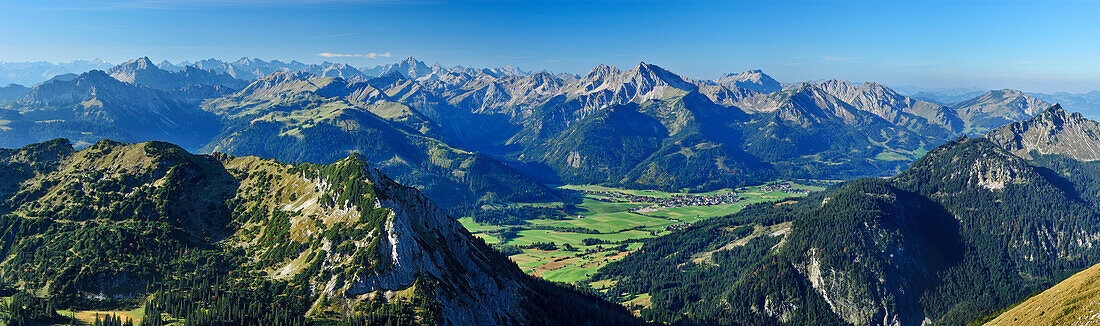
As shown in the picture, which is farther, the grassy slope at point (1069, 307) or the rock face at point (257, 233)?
the rock face at point (257, 233)

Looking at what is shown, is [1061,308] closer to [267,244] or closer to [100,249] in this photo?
[267,244]

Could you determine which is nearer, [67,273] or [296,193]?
[67,273]

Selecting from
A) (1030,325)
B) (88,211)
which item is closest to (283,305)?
(88,211)

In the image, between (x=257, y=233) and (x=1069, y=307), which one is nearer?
(x=1069, y=307)

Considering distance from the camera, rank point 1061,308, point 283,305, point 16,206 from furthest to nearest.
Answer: point 16,206, point 283,305, point 1061,308

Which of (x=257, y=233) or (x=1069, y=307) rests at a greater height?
(x=257, y=233)

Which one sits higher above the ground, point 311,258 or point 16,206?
point 16,206

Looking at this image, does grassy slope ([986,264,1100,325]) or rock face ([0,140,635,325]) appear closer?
grassy slope ([986,264,1100,325])

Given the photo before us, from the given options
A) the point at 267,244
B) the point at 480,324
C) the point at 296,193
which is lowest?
the point at 480,324
